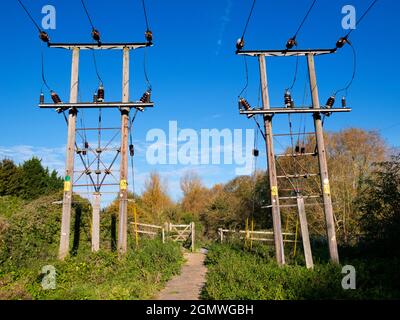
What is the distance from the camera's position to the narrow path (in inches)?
377

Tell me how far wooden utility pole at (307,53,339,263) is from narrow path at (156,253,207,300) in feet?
16.6

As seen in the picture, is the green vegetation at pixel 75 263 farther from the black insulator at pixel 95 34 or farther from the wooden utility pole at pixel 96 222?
the black insulator at pixel 95 34

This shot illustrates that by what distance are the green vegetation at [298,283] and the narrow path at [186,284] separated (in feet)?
2.11

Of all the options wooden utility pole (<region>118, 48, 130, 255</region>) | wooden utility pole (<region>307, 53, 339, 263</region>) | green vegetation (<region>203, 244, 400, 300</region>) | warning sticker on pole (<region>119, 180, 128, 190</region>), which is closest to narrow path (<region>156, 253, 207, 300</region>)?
green vegetation (<region>203, 244, 400, 300</region>)

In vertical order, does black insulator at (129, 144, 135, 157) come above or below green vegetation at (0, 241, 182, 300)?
above

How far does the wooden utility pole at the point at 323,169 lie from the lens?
42.7 ft

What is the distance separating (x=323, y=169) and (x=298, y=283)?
6.04 m

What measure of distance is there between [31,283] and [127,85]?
8282 millimetres

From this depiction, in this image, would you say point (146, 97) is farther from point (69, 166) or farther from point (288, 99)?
point (288, 99)

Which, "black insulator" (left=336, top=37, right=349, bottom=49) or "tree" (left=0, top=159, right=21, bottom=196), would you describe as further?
"tree" (left=0, top=159, right=21, bottom=196)

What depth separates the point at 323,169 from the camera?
13.7 metres
